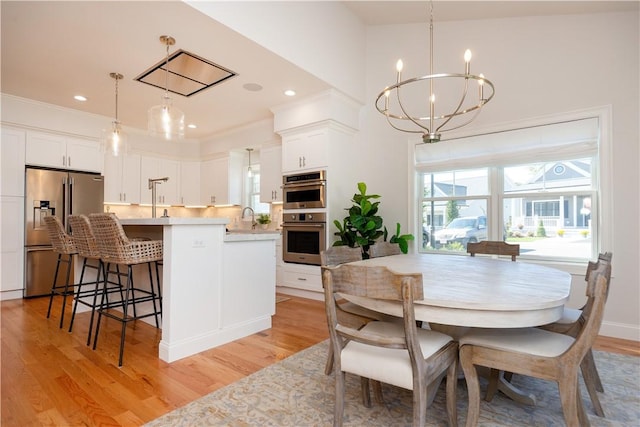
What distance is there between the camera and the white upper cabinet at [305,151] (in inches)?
168

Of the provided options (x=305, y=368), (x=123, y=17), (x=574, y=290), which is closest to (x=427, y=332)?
(x=305, y=368)

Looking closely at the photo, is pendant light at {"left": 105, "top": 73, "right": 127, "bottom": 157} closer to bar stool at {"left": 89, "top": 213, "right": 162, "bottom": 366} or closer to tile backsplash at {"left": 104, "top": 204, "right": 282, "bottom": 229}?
bar stool at {"left": 89, "top": 213, "right": 162, "bottom": 366}

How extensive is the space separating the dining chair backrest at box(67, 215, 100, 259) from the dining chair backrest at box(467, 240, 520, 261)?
320cm

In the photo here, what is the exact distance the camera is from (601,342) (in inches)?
113

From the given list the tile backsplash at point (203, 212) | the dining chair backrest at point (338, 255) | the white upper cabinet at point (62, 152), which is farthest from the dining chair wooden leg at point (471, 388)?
the white upper cabinet at point (62, 152)

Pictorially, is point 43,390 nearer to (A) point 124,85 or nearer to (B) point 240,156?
(A) point 124,85

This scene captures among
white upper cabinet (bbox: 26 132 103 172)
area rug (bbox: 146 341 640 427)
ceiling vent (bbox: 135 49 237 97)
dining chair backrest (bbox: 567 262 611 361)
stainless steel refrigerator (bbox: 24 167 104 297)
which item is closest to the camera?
dining chair backrest (bbox: 567 262 611 361)

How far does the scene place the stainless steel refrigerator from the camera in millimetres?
4387

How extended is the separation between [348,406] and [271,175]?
3.83 metres

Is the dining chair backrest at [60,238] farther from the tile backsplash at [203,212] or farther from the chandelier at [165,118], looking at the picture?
the tile backsplash at [203,212]

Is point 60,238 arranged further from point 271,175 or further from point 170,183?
point 170,183

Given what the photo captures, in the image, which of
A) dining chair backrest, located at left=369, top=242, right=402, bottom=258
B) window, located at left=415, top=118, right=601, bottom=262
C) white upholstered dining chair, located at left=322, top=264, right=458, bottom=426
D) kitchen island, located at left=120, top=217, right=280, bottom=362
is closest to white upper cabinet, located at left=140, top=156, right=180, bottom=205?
kitchen island, located at left=120, top=217, right=280, bottom=362

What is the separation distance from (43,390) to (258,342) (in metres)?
1.39

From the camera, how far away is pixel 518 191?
3.62 meters
